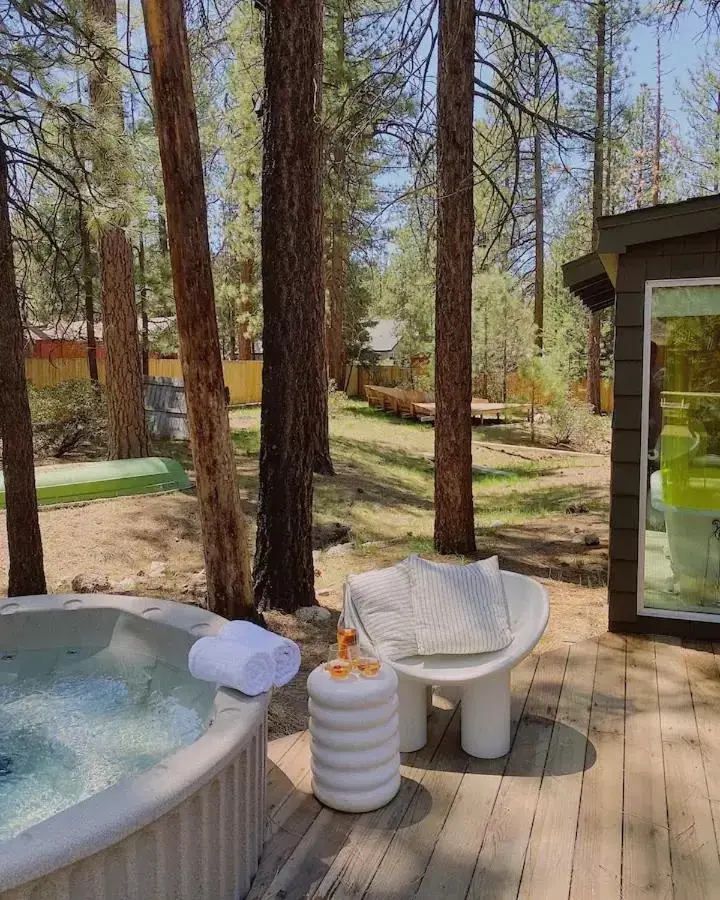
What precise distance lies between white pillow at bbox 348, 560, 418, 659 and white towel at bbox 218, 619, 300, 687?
44 cm

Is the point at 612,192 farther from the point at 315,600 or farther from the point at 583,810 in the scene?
the point at 583,810

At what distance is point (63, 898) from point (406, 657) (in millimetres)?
1520

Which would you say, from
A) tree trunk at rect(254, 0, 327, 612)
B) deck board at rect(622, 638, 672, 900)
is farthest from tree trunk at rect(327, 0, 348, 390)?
deck board at rect(622, 638, 672, 900)

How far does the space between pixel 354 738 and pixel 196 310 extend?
2.14 metres

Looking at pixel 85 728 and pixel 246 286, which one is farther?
pixel 246 286

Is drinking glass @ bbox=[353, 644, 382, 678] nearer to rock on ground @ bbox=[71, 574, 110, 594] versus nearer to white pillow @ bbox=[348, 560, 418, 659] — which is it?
white pillow @ bbox=[348, 560, 418, 659]

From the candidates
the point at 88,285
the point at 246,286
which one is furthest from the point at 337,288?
the point at 88,285

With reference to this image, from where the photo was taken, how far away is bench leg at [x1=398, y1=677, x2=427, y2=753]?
9.30 ft

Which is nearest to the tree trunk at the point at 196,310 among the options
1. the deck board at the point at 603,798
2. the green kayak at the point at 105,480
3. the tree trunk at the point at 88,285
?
the deck board at the point at 603,798

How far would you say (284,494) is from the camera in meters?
4.63

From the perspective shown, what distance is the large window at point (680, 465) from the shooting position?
12.8ft

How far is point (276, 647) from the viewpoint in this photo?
2.46m

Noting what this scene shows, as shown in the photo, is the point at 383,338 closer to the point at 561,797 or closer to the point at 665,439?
the point at 665,439

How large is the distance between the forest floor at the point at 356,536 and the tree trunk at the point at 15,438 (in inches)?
28.8
